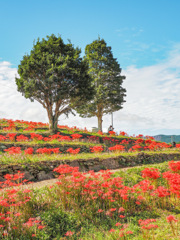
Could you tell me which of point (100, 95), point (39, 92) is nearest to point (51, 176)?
point (39, 92)

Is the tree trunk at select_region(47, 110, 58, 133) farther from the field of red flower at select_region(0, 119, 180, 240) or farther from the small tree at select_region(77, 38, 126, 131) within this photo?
the field of red flower at select_region(0, 119, 180, 240)

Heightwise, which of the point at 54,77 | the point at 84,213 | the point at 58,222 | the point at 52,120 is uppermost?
the point at 54,77

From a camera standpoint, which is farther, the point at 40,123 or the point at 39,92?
the point at 40,123

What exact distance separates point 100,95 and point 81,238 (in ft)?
84.8

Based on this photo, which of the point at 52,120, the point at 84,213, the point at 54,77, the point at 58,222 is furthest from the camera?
the point at 52,120

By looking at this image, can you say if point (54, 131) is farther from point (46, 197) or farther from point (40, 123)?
Answer: point (46, 197)

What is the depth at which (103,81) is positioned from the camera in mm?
32094

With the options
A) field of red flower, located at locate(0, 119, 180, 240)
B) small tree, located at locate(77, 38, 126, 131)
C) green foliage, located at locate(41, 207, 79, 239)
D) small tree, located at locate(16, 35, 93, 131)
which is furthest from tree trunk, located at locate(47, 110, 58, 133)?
green foliage, located at locate(41, 207, 79, 239)

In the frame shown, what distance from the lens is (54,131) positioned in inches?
871

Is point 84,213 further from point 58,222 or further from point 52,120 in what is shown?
point 52,120

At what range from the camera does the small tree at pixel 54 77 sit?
72.9 ft

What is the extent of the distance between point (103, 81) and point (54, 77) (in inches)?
470

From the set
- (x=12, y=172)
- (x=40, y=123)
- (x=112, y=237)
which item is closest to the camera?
(x=112, y=237)

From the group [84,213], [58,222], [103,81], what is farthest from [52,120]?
[58,222]
